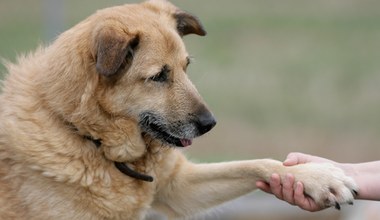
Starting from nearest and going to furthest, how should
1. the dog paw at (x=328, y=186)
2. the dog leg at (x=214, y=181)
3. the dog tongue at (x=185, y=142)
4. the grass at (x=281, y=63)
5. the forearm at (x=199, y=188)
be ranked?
the dog paw at (x=328, y=186)
the dog leg at (x=214, y=181)
the dog tongue at (x=185, y=142)
the forearm at (x=199, y=188)
the grass at (x=281, y=63)

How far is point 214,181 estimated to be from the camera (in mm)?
7020

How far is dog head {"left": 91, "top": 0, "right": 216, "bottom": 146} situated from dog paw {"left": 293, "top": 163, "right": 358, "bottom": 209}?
800 mm

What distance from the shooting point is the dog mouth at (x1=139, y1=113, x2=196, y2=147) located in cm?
665

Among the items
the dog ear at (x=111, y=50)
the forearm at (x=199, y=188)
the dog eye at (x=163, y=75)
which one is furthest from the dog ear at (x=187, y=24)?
the forearm at (x=199, y=188)

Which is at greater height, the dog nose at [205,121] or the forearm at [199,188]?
the dog nose at [205,121]

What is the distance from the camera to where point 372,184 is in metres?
6.35

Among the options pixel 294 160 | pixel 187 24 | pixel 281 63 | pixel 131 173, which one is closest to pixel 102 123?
pixel 131 173

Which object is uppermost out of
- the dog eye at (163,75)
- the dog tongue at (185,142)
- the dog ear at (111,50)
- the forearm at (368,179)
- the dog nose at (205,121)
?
the dog ear at (111,50)

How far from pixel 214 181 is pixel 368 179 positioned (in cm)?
118

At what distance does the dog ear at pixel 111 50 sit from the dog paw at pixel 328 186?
140cm

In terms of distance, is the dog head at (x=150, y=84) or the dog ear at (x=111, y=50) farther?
the dog head at (x=150, y=84)

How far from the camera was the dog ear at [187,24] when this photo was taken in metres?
7.20

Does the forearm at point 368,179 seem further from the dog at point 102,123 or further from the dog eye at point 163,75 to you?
the dog eye at point 163,75

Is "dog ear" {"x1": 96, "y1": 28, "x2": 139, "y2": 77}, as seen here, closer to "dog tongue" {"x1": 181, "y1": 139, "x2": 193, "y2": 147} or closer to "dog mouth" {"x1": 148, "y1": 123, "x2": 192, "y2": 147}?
"dog mouth" {"x1": 148, "y1": 123, "x2": 192, "y2": 147}
